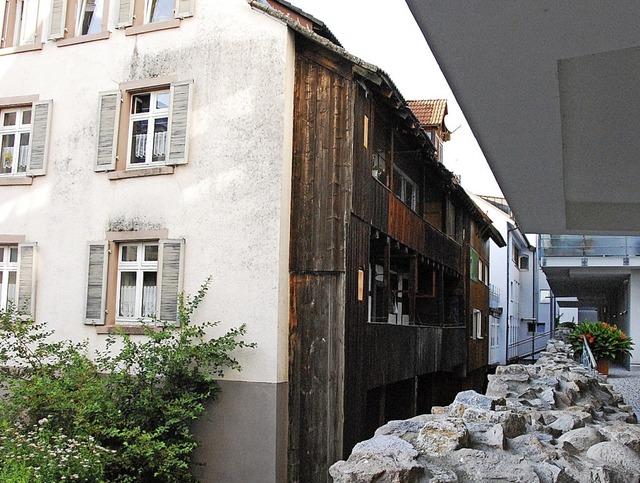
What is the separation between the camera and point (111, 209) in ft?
51.9

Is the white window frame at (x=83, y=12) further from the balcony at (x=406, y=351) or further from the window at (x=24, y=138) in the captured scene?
the balcony at (x=406, y=351)

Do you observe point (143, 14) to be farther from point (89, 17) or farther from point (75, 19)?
point (75, 19)

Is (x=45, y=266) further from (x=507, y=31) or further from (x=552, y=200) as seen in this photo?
(x=507, y=31)

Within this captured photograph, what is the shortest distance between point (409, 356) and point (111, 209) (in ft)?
25.0

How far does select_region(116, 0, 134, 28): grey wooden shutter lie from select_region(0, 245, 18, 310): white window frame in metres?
5.24

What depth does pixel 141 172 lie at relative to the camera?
50.9 ft

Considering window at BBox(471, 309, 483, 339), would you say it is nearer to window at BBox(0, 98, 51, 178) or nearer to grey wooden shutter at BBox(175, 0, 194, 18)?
window at BBox(0, 98, 51, 178)

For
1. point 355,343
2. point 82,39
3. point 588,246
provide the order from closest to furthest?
1. point 355,343
2. point 82,39
3. point 588,246

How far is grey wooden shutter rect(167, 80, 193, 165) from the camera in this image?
49.6 ft

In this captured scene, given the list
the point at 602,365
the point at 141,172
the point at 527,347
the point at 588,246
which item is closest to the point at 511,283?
the point at 527,347

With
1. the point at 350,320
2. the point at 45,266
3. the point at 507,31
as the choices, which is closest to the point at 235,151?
the point at 350,320

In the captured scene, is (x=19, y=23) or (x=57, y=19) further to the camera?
(x=19, y=23)

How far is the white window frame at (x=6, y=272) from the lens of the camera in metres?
16.6

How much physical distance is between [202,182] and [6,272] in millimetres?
5166
